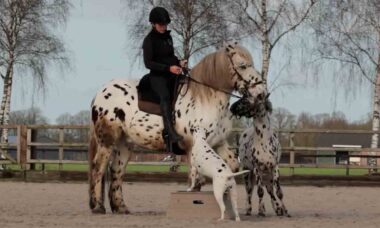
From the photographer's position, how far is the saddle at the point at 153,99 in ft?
31.8

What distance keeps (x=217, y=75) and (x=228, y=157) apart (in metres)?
1.10

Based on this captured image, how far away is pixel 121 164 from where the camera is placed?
1088 centimetres

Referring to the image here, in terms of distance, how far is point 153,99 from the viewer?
391 inches

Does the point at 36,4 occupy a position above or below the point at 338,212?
above

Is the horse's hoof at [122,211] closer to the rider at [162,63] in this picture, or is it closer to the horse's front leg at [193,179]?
the horse's front leg at [193,179]

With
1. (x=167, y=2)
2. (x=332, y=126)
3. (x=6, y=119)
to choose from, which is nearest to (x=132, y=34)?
(x=167, y=2)

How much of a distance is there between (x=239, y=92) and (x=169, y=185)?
408 inches

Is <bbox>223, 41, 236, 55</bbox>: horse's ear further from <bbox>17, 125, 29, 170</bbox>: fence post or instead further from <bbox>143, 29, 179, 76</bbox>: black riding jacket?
<bbox>17, 125, 29, 170</bbox>: fence post

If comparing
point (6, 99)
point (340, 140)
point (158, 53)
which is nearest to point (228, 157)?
point (158, 53)

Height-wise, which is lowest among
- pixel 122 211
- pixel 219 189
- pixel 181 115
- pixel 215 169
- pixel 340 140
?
pixel 122 211

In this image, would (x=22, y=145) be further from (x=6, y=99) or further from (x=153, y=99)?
(x=153, y=99)

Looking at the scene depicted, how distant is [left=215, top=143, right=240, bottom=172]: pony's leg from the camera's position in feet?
31.3

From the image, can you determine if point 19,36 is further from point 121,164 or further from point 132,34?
point 121,164

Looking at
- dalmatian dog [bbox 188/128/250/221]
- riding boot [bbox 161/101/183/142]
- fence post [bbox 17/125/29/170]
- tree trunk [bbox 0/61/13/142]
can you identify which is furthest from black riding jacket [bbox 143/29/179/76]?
tree trunk [bbox 0/61/13/142]
